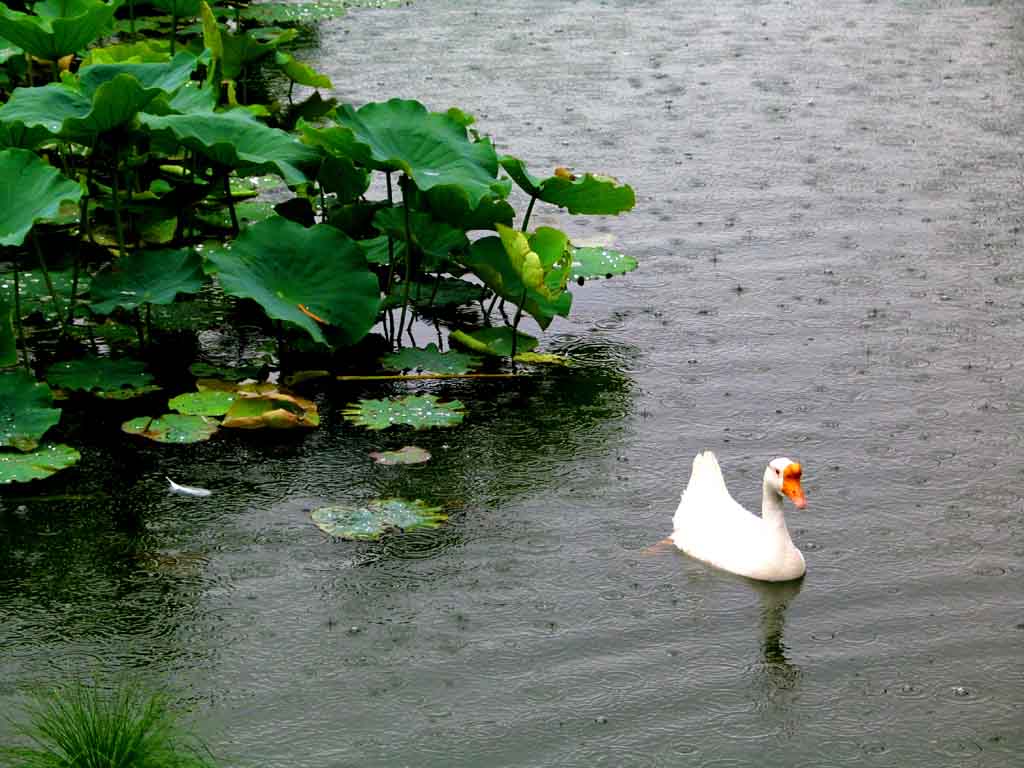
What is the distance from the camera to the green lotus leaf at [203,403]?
568cm

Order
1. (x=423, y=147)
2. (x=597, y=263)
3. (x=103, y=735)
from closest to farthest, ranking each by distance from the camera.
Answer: (x=103, y=735) < (x=423, y=147) < (x=597, y=263)

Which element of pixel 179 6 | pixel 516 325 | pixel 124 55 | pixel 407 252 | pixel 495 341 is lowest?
pixel 495 341

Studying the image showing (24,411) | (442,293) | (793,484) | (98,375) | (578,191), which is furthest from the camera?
(442,293)

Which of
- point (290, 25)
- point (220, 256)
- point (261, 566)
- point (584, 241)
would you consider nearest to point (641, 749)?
point (261, 566)

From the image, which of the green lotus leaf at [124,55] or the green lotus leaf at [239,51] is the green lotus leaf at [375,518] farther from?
the green lotus leaf at [239,51]

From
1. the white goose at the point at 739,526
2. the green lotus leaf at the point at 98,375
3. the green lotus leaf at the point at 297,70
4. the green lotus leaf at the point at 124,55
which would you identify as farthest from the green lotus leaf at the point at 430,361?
the green lotus leaf at the point at 124,55

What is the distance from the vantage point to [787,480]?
4555 millimetres

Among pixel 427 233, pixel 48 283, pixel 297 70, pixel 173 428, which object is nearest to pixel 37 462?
pixel 173 428

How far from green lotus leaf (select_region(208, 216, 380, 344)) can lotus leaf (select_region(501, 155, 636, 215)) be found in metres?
0.75

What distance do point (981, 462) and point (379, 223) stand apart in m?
2.64

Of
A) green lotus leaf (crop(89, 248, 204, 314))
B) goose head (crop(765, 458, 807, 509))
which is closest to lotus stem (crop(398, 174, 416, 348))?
green lotus leaf (crop(89, 248, 204, 314))

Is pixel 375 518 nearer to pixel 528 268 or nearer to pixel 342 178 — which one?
pixel 528 268

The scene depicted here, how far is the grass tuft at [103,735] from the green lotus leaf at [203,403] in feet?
5.97

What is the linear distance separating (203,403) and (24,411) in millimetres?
685
